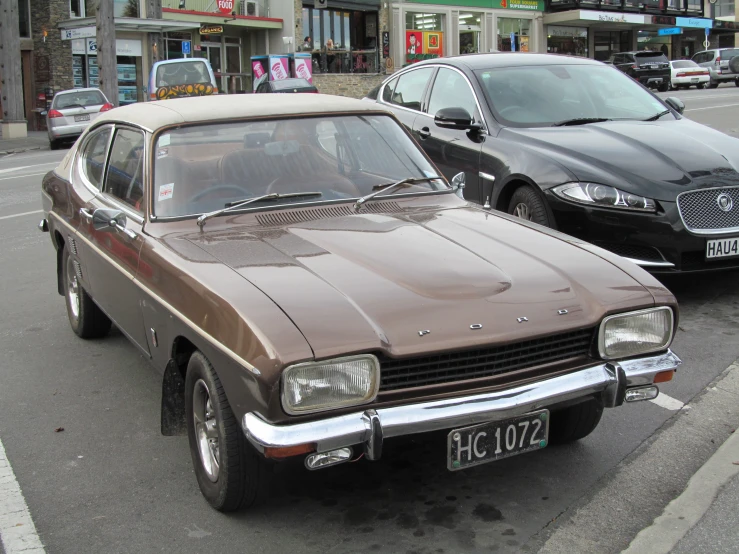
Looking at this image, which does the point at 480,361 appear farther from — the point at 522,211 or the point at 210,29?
the point at 210,29

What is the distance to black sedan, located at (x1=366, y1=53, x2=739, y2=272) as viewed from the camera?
5.95m

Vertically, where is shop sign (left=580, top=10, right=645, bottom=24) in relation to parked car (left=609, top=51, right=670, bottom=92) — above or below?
above

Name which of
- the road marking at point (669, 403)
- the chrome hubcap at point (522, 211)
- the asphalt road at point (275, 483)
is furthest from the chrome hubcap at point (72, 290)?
the road marking at point (669, 403)

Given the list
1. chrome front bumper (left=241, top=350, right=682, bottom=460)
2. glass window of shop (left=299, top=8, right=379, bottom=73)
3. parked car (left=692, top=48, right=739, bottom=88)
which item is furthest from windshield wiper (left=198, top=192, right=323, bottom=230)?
parked car (left=692, top=48, right=739, bottom=88)

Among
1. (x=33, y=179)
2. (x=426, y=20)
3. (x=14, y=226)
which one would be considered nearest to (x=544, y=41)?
(x=426, y=20)

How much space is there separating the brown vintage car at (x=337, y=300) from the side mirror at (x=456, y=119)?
2116mm

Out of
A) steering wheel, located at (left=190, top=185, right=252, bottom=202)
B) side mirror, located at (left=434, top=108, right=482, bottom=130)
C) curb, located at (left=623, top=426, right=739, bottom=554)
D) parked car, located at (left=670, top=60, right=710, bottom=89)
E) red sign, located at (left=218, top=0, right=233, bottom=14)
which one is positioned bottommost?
curb, located at (left=623, top=426, right=739, bottom=554)

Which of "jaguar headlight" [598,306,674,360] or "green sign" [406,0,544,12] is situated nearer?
"jaguar headlight" [598,306,674,360]

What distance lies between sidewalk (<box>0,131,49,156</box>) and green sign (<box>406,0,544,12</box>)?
22.9 m

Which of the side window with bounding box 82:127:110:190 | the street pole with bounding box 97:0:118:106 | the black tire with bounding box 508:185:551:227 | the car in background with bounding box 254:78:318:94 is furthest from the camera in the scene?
the street pole with bounding box 97:0:118:106

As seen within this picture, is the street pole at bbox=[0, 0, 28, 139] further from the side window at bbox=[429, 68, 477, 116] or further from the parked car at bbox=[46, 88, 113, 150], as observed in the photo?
the side window at bbox=[429, 68, 477, 116]

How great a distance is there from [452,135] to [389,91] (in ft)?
5.26

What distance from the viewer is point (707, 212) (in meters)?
6.00

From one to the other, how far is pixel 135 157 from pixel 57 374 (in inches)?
60.5
